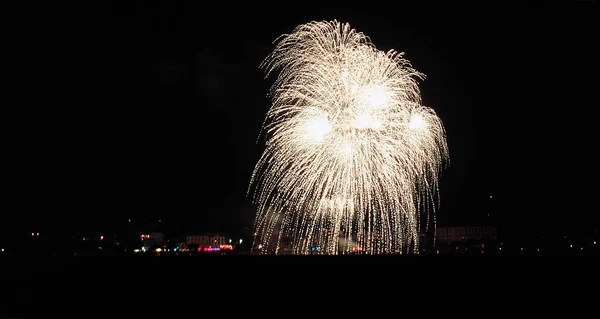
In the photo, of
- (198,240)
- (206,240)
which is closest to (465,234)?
(206,240)

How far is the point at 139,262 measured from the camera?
113 feet

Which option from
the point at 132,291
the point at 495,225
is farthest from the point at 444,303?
the point at 495,225

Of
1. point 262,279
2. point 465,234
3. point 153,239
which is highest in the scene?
point 465,234

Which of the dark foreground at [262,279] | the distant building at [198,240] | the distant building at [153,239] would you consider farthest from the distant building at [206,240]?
the dark foreground at [262,279]

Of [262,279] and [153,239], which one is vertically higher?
[153,239]

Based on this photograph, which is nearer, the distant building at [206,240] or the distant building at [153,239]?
the distant building at [153,239]

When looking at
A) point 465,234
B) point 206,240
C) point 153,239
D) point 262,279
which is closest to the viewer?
point 262,279

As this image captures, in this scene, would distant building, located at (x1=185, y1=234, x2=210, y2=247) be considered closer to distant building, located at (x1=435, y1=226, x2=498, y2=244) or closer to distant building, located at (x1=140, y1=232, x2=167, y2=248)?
distant building, located at (x1=140, y1=232, x2=167, y2=248)

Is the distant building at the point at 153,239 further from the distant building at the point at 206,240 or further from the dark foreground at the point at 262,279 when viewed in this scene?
the dark foreground at the point at 262,279

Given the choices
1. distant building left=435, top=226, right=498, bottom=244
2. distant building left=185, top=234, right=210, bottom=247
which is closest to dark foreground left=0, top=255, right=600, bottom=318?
distant building left=435, top=226, right=498, bottom=244

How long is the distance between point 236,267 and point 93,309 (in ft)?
28.1

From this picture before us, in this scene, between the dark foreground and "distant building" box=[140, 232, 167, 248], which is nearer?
the dark foreground

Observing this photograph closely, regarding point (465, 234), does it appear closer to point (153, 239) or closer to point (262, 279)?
point (153, 239)

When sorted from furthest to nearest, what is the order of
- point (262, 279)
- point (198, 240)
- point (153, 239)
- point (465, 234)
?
1. point (198, 240)
2. point (153, 239)
3. point (465, 234)
4. point (262, 279)
